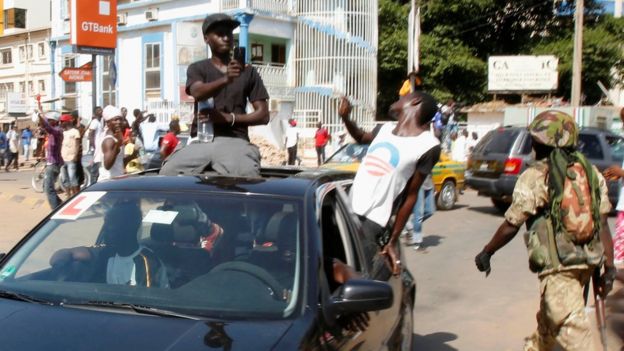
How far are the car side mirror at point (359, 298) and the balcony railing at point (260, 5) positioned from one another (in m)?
24.6

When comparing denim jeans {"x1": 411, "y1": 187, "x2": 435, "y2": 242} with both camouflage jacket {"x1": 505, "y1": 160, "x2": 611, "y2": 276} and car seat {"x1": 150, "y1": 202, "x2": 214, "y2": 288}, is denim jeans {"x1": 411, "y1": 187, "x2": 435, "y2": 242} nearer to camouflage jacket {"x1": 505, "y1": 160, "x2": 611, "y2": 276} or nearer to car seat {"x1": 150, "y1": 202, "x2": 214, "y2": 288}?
camouflage jacket {"x1": 505, "y1": 160, "x2": 611, "y2": 276}

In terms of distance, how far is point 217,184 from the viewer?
12.0 ft

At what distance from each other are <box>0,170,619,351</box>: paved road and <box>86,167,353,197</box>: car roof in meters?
2.68

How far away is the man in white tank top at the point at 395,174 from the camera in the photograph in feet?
15.1

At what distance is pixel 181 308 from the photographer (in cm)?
304

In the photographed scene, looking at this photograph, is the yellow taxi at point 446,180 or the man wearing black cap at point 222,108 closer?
the man wearing black cap at point 222,108

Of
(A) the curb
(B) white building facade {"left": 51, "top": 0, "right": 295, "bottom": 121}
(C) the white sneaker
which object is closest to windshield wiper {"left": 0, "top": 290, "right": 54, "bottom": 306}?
(C) the white sneaker

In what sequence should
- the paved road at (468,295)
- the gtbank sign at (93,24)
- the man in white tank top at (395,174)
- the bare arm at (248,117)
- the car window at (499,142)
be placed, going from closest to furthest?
the man in white tank top at (395,174) < the bare arm at (248,117) < the paved road at (468,295) < the car window at (499,142) < the gtbank sign at (93,24)

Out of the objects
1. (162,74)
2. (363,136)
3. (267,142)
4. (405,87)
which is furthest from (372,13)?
(363,136)

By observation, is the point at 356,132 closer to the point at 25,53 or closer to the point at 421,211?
the point at 421,211

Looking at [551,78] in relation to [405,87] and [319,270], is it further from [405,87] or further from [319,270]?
[319,270]

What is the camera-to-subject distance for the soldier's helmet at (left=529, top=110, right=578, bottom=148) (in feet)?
13.6

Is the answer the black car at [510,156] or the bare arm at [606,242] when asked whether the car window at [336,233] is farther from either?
the black car at [510,156]

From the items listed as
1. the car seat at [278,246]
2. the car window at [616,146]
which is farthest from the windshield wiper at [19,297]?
the car window at [616,146]
